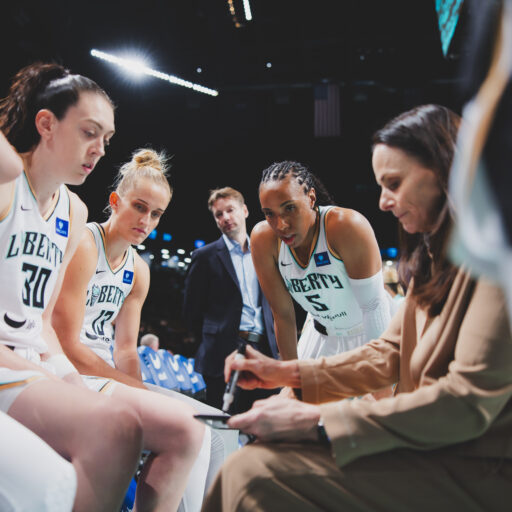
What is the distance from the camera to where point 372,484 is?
3.16ft

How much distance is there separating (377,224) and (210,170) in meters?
4.16

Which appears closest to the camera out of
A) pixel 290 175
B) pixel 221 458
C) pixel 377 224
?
pixel 221 458

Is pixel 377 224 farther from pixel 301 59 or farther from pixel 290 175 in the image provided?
pixel 290 175

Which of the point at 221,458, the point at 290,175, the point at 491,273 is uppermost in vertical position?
the point at 290,175

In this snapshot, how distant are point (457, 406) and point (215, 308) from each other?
334 centimetres

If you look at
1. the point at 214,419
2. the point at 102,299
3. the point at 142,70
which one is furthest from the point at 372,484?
the point at 142,70

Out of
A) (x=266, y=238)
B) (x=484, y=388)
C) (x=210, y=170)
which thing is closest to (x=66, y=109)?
(x=266, y=238)

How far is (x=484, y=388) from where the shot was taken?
3.13 feet

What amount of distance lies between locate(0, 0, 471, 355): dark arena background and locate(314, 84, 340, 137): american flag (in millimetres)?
19

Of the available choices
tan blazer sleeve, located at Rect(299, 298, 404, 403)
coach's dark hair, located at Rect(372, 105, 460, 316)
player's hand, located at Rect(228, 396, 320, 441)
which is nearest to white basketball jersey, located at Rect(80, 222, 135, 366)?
tan blazer sleeve, located at Rect(299, 298, 404, 403)

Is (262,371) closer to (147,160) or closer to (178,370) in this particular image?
(147,160)

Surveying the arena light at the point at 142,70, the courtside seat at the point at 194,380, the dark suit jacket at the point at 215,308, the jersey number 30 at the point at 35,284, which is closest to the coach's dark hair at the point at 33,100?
the jersey number 30 at the point at 35,284

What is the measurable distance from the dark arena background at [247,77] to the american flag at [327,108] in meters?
0.02

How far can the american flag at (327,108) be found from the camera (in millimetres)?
8289
